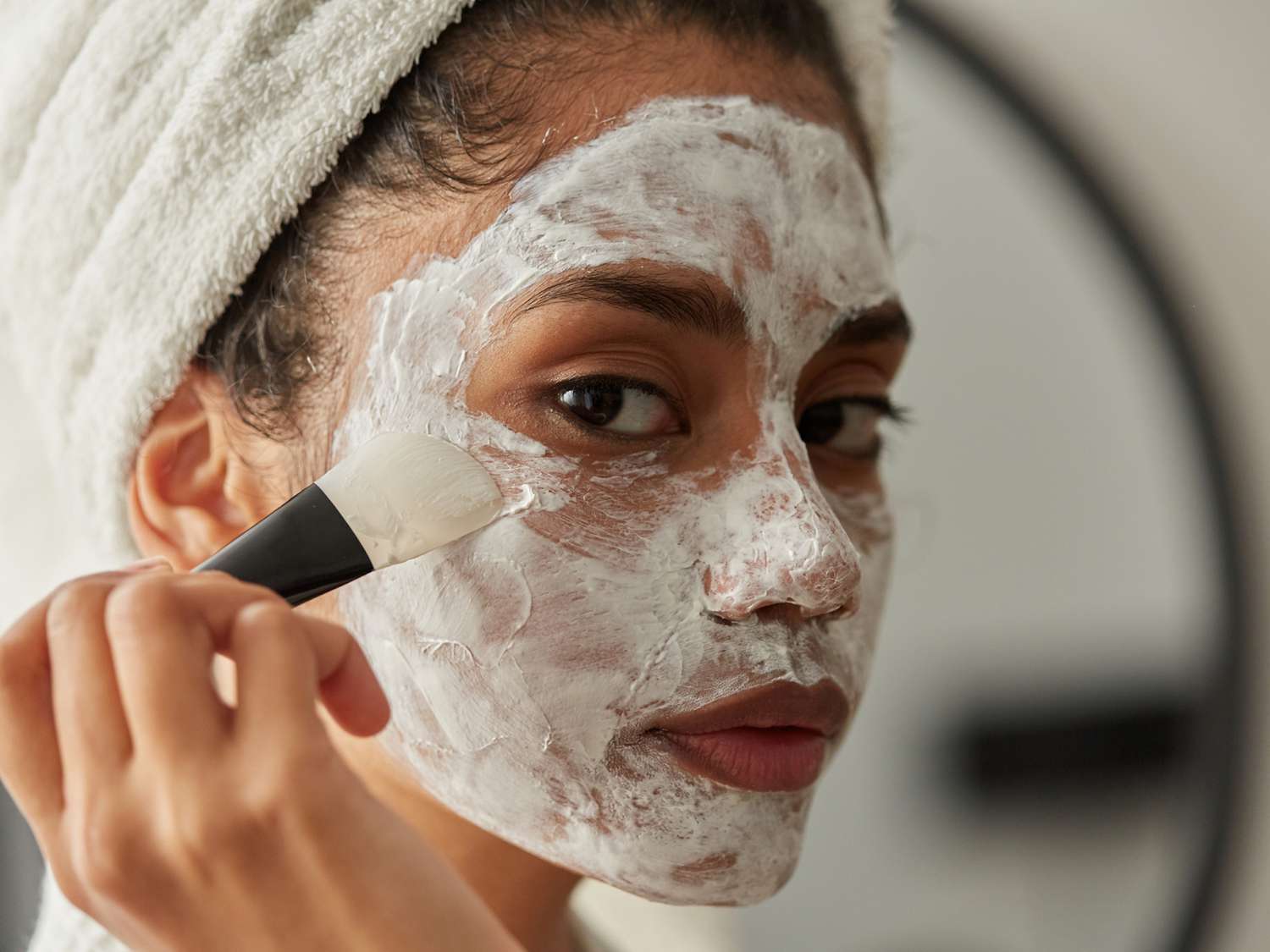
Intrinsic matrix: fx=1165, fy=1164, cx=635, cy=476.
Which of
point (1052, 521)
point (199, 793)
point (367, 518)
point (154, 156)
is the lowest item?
point (199, 793)

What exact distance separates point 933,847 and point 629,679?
1.90 ft

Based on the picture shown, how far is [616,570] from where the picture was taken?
456mm

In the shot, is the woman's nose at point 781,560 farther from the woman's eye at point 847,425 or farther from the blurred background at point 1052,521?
the blurred background at point 1052,521

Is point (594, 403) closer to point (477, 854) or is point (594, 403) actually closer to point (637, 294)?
point (637, 294)

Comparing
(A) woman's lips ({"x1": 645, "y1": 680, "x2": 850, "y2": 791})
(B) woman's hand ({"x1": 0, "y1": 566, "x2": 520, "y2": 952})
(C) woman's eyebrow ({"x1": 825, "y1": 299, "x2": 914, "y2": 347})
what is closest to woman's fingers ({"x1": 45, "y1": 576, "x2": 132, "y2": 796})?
(B) woman's hand ({"x1": 0, "y1": 566, "x2": 520, "y2": 952})

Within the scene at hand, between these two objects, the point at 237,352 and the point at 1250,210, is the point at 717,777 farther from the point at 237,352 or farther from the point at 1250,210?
the point at 1250,210

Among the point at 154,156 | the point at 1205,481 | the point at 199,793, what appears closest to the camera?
the point at 199,793

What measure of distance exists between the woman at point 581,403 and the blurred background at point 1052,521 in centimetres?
41

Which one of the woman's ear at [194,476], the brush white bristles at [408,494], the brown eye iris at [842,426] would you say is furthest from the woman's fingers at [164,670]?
the brown eye iris at [842,426]

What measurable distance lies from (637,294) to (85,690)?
253mm

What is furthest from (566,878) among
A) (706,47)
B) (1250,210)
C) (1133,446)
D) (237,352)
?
(1250,210)

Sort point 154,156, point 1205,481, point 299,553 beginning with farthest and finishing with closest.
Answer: point 1205,481 < point 154,156 < point 299,553

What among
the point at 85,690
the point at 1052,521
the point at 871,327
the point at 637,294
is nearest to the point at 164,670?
the point at 85,690

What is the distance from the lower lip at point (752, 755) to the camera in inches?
18.3
